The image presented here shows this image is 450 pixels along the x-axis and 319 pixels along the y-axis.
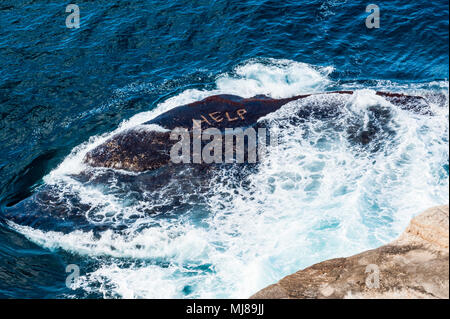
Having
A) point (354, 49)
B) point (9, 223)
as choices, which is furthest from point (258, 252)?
point (354, 49)

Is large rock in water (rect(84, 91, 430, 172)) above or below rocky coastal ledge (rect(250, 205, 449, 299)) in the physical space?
above

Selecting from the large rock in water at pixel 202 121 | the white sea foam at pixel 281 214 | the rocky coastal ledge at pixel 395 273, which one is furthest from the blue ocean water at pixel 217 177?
the rocky coastal ledge at pixel 395 273

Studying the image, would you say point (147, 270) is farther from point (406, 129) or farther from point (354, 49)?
point (354, 49)

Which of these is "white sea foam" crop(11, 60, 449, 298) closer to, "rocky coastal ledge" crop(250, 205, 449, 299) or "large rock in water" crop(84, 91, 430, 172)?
"large rock in water" crop(84, 91, 430, 172)

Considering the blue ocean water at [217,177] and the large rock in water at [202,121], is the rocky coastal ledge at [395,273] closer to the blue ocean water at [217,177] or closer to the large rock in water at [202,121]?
the blue ocean water at [217,177]

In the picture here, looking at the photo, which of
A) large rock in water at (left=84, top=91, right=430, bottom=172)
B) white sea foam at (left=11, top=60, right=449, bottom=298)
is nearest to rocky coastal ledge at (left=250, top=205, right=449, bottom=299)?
white sea foam at (left=11, top=60, right=449, bottom=298)

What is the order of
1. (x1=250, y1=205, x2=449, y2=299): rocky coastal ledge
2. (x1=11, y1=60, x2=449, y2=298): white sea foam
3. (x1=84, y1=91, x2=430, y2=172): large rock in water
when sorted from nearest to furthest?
1. (x1=250, y1=205, x2=449, y2=299): rocky coastal ledge
2. (x1=11, y1=60, x2=449, y2=298): white sea foam
3. (x1=84, y1=91, x2=430, y2=172): large rock in water

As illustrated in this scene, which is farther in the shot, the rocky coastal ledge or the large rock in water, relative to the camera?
the large rock in water

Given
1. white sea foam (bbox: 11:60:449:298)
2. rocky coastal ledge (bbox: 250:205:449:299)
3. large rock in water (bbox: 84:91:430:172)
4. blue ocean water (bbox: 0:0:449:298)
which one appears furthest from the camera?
large rock in water (bbox: 84:91:430:172)

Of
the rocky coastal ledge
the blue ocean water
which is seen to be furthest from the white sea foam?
the rocky coastal ledge
